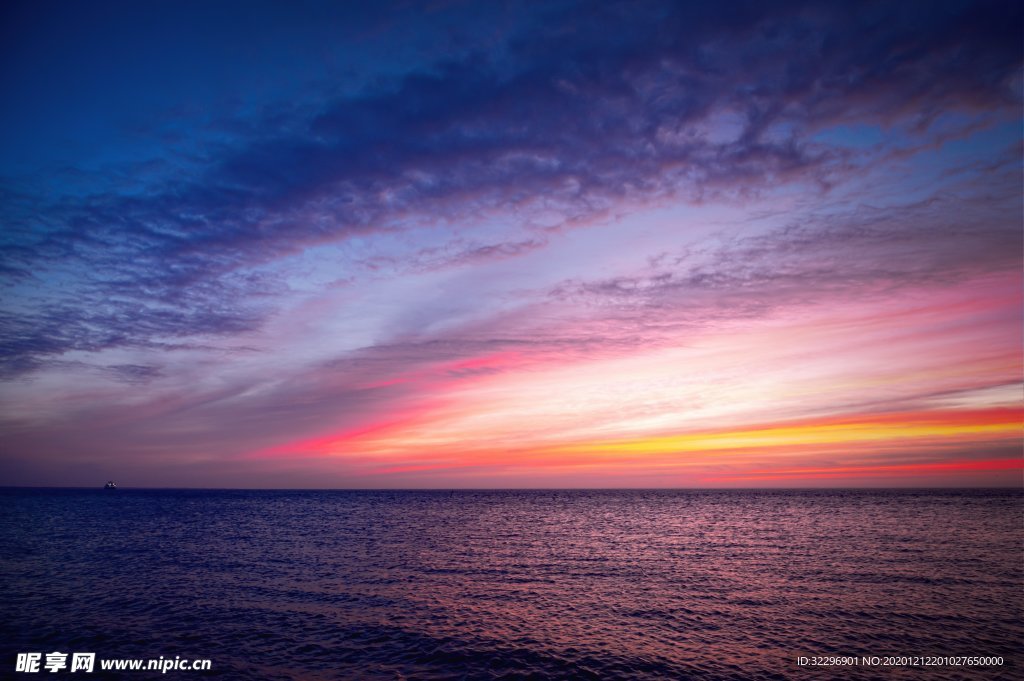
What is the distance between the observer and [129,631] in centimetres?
2673

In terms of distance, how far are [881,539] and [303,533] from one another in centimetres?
7521

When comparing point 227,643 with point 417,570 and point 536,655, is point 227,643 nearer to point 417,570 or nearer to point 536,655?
point 536,655

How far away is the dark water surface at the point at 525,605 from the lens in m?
23.0
